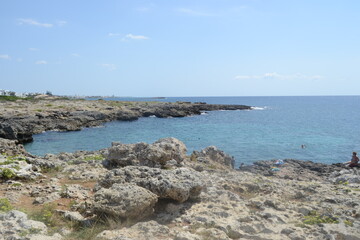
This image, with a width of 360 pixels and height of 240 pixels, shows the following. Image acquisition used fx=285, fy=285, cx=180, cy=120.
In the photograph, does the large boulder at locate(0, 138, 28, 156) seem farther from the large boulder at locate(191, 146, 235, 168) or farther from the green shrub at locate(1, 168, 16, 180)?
the large boulder at locate(191, 146, 235, 168)

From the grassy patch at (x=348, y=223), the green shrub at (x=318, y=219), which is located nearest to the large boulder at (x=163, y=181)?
the green shrub at (x=318, y=219)

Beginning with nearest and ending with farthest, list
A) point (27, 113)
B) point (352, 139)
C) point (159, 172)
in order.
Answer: point (159, 172) → point (352, 139) → point (27, 113)

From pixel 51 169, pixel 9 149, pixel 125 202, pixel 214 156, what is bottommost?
pixel 214 156

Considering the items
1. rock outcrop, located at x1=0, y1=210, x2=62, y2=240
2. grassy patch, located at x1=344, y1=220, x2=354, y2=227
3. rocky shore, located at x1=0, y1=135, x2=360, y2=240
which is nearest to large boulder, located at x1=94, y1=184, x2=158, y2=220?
rocky shore, located at x1=0, y1=135, x2=360, y2=240

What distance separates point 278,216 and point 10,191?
28.9ft

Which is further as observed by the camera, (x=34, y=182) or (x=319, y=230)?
(x=34, y=182)

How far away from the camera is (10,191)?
9.72 metres

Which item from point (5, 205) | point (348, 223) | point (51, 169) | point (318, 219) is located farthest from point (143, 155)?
point (348, 223)

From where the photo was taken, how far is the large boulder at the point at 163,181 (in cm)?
856

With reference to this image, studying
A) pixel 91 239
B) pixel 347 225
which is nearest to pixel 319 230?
pixel 347 225

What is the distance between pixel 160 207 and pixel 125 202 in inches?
60.5

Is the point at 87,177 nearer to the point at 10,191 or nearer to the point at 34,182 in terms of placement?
the point at 34,182

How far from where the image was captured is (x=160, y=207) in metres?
8.76

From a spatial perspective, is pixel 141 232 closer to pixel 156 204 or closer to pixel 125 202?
pixel 125 202
